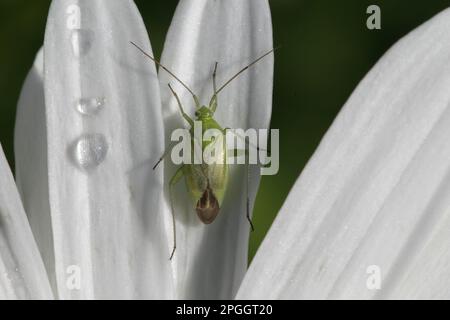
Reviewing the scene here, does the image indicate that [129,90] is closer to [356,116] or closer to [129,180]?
[129,180]

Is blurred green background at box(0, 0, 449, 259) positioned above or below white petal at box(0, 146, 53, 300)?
above

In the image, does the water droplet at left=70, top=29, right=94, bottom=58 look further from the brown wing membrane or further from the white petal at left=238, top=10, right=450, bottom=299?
the white petal at left=238, top=10, right=450, bottom=299

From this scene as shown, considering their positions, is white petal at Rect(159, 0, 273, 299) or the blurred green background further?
the blurred green background

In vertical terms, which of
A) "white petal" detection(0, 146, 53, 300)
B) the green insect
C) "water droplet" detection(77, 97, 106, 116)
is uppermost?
"water droplet" detection(77, 97, 106, 116)

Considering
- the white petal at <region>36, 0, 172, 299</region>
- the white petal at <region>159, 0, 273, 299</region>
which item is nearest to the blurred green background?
the white petal at <region>159, 0, 273, 299</region>

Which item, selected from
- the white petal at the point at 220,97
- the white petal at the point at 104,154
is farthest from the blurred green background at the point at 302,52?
the white petal at the point at 104,154

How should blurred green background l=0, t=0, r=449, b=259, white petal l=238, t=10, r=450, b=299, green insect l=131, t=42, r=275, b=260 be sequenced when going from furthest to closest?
1. blurred green background l=0, t=0, r=449, b=259
2. green insect l=131, t=42, r=275, b=260
3. white petal l=238, t=10, r=450, b=299

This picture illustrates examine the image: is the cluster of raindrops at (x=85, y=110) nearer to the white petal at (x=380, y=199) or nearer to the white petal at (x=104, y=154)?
the white petal at (x=104, y=154)

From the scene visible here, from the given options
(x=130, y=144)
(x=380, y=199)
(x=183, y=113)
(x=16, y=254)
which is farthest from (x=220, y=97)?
(x=16, y=254)
